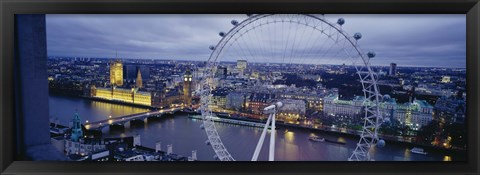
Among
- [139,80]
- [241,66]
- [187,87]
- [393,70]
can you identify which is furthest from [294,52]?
[139,80]

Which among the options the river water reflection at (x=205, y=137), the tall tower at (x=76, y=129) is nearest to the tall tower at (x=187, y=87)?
the river water reflection at (x=205, y=137)

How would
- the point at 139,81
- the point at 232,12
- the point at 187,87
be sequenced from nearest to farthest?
1. the point at 232,12
2. the point at 139,81
3. the point at 187,87

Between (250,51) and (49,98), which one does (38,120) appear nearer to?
(49,98)

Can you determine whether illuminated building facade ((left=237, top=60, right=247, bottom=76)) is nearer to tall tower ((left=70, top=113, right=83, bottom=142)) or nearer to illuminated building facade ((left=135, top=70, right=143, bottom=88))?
illuminated building facade ((left=135, top=70, right=143, bottom=88))

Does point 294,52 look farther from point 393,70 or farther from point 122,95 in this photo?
point 122,95

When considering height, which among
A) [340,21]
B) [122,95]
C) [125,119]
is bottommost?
[125,119]

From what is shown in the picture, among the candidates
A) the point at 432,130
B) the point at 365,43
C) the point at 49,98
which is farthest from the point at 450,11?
the point at 49,98
